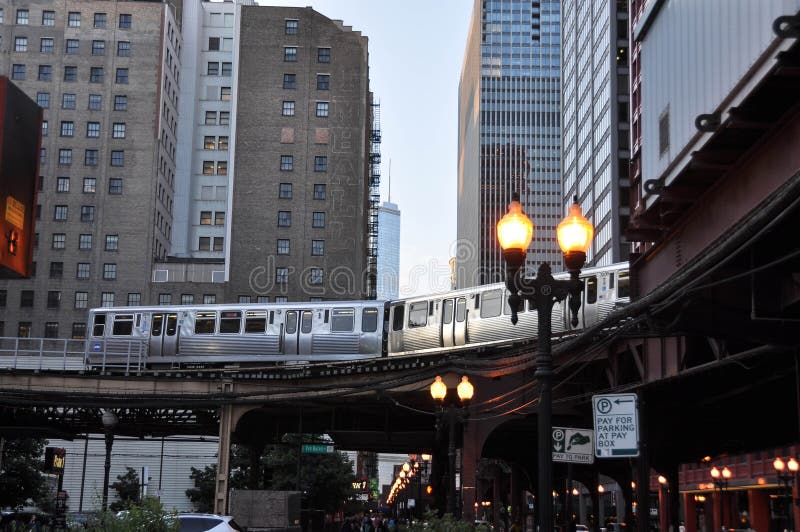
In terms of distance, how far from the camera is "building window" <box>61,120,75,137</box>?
9856 cm

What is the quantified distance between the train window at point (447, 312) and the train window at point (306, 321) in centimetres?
700

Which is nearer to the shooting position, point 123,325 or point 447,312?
point 447,312

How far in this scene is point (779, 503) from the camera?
195ft

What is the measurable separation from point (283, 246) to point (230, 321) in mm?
49286

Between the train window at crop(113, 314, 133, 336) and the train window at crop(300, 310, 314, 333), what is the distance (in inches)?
335

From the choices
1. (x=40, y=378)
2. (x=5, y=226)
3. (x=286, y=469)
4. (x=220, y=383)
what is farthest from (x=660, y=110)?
(x=286, y=469)

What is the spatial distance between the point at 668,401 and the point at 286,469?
136 ft

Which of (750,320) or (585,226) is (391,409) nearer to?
(750,320)

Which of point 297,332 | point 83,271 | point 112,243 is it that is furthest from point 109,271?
point 297,332

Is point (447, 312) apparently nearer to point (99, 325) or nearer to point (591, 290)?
point (591, 290)

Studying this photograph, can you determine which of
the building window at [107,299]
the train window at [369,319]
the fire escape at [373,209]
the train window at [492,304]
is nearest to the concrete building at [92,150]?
the building window at [107,299]

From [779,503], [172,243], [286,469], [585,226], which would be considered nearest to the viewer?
[585,226]

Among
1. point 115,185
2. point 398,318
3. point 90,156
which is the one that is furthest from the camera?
point 90,156

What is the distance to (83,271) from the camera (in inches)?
3784
